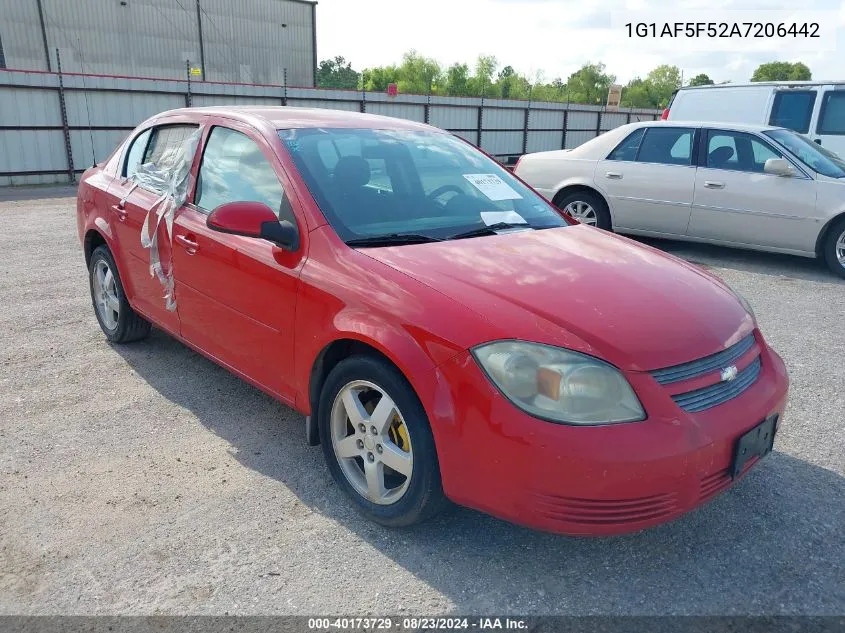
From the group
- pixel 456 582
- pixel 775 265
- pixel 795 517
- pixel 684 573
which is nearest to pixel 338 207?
pixel 456 582

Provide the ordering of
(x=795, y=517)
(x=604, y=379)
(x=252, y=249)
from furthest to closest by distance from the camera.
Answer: (x=252, y=249)
(x=795, y=517)
(x=604, y=379)

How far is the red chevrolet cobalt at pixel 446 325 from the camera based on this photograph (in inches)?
87.6

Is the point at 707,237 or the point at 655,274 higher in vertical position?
the point at 655,274

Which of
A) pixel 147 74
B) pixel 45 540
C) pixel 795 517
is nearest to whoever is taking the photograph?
pixel 45 540

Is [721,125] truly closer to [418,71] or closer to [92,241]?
[92,241]

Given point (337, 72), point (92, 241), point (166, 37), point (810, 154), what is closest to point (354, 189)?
point (92, 241)

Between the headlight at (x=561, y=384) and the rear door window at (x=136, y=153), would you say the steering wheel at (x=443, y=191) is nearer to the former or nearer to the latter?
the headlight at (x=561, y=384)

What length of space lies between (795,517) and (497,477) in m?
1.46

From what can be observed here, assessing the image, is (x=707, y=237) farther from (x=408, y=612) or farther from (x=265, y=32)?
(x=265, y=32)

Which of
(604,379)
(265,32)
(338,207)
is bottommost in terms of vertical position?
(604,379)

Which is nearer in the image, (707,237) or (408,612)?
(408,612)

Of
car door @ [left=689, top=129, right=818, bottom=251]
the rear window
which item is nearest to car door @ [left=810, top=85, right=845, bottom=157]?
the rear window

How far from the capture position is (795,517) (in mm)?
2836

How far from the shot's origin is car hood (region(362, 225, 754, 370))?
233 centimetres
